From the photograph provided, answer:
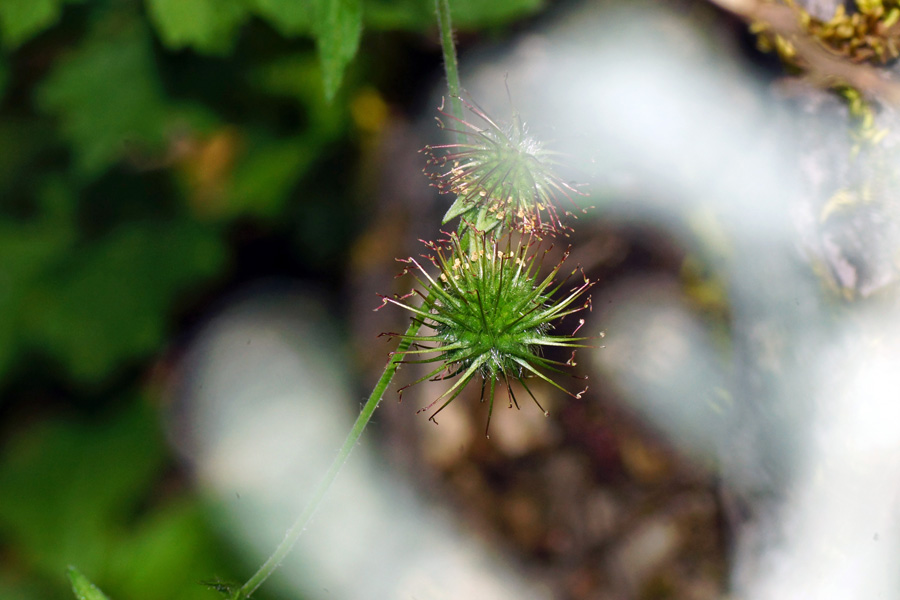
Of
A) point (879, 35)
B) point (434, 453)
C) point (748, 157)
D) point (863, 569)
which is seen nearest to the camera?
point (879, 35)

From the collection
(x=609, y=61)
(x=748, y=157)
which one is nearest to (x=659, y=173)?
(x=748, y=157)

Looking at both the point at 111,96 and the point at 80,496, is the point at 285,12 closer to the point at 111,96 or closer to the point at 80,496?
the point at 111,96

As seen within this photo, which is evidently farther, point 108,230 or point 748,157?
point 108,230

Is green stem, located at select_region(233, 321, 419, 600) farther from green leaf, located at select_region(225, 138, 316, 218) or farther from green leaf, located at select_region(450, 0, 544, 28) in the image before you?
green leaf, located at select_region(225, 138, 316, 218)

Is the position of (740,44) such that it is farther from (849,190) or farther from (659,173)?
(849,190)

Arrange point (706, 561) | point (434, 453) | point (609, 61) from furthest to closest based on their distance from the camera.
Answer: point (434, 453) < point (609, 61) < point (706, 561)

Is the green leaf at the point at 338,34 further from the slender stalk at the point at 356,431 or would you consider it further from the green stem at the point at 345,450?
the green stem at the point at 345,450
